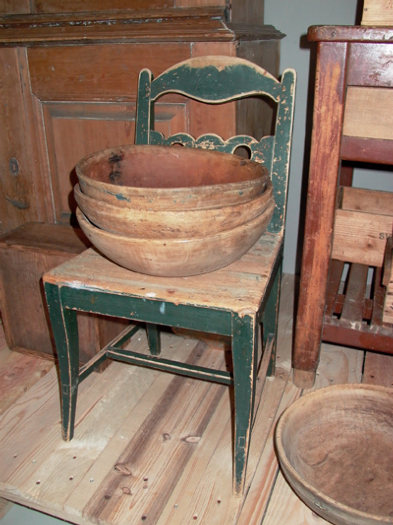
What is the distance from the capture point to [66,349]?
1.27 meters

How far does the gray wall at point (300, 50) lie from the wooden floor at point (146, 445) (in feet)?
2.48

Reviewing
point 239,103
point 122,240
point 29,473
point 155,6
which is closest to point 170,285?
point 122,240

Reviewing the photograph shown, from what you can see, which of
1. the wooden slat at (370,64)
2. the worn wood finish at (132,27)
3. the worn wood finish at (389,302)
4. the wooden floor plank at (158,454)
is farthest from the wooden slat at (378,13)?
the wooden floor plank at (158,454)

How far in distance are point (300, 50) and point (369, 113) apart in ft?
2.93

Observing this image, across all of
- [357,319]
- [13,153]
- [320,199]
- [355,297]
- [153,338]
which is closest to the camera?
[320,199]

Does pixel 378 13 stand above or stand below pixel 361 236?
above

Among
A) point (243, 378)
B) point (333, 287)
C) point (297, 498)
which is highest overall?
point (243, 378)

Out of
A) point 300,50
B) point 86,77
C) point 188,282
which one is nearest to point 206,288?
point 188,282

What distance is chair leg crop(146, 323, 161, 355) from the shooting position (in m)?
1.75

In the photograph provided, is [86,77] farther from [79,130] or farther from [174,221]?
[174,221]

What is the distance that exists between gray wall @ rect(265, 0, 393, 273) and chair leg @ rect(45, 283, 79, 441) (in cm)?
131

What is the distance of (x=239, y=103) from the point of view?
1.61 metres

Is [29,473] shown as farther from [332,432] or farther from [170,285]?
[332,432]

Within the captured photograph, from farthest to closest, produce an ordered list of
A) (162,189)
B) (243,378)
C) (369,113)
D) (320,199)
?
(320,199)
(369,113)
(243,378)
(162,189)
